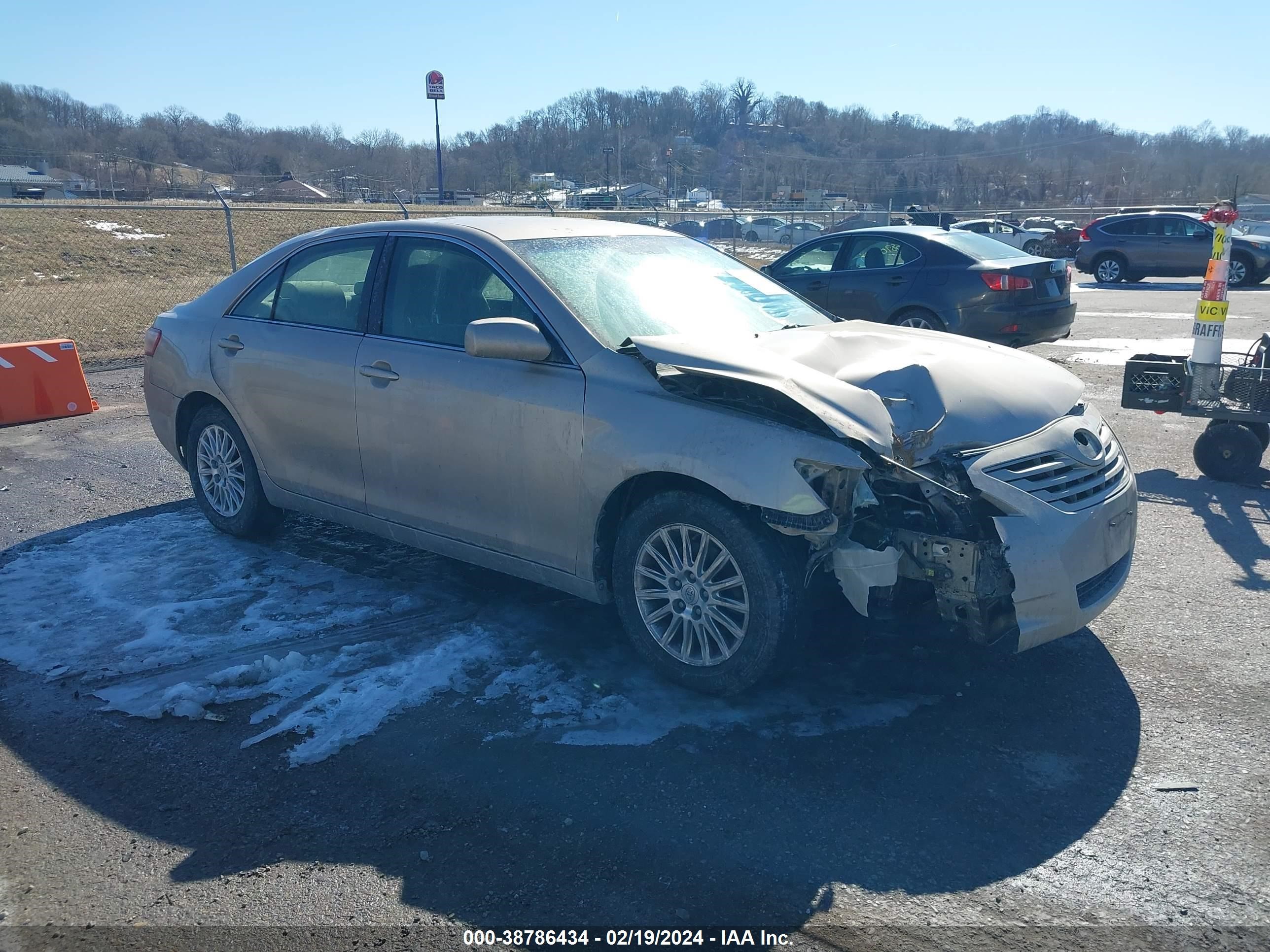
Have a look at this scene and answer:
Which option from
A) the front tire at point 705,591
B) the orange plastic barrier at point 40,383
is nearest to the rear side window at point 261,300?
the front tire at point 705,591

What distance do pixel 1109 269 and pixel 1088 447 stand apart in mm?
20969

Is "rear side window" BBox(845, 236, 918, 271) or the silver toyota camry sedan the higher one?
"rear side window" BBox(845, 236, 918, 271)

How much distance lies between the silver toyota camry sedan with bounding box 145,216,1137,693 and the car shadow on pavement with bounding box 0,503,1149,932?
0.34 meters

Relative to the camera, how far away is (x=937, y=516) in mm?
3736

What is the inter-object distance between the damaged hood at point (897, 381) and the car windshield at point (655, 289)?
20cm

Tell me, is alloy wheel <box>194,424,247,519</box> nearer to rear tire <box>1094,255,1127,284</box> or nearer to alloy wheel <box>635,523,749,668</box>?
alloy wheel <box>635,523,749,668</box>

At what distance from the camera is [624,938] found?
105 inches

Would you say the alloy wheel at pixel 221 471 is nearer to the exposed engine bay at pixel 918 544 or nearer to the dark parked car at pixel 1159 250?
the exposed engine bay at pixel 918 544

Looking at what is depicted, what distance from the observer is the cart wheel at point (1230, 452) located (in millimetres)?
6836

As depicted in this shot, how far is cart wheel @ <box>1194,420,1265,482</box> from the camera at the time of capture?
6.84m

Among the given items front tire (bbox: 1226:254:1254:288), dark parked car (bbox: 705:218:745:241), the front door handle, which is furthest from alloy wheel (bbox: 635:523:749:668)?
dark parked car (bbox: 705:218:745:241)

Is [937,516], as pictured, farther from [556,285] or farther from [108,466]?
[108,466]

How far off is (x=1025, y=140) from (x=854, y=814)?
93.8 metres

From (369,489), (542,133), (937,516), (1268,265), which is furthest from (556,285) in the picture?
(542,133)
